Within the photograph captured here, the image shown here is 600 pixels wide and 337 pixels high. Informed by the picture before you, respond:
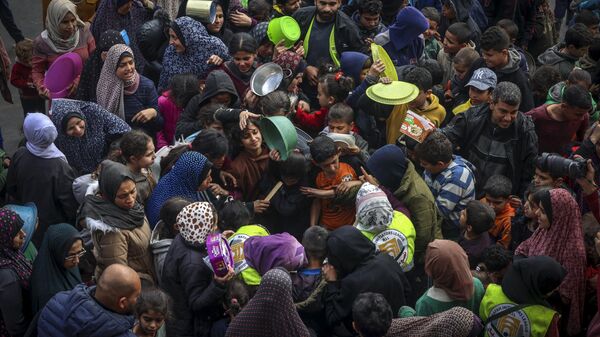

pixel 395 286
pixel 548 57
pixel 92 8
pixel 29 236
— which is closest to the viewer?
pixel 395 286

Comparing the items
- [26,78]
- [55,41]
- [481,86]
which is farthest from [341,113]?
[26,78]

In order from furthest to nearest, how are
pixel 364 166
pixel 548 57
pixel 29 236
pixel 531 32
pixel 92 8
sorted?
1. pixel 531 32
2. pixel 92 8
3. pixel 548 57
4. pixel 364 166
5. pixel 29 236

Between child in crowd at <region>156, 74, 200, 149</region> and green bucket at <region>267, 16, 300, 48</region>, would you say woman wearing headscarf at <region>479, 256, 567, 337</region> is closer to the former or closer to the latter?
child in crowd at <region>156, 74, 200, 149</region>

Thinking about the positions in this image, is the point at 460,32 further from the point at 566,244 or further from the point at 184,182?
the point at 184,182

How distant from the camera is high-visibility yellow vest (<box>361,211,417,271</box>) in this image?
4.66 metres

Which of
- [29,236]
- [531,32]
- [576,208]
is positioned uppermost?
[576,208]

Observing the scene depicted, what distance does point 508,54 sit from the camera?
6.34 m

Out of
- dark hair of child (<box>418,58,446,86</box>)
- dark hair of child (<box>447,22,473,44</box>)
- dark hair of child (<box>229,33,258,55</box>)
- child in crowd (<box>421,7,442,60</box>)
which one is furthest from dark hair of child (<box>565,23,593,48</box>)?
dark hair of child (<box>229,33,258,55</box>)

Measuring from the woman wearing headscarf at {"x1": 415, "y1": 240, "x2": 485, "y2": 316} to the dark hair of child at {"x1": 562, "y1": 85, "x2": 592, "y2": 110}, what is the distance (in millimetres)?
2105

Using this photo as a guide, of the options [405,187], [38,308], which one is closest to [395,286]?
[405,187]

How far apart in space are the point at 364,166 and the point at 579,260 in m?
1.54

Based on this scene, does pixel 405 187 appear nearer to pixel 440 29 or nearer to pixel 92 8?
pixel 440 29

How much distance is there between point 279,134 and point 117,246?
1341 millimetres

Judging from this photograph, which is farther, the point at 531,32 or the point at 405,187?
the point at 531,32
